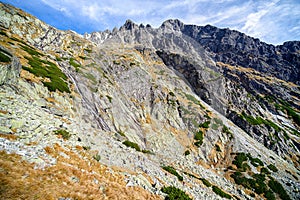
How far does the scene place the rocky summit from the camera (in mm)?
11508

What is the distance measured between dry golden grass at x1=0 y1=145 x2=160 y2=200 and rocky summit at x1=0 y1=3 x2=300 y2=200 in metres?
0.06

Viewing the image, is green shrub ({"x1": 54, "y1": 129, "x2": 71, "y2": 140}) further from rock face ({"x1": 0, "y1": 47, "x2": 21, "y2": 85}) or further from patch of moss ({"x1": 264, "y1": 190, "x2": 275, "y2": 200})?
patch of moss ({"x1": 264, "y1": 190, "x2": 275, "y2": 200})

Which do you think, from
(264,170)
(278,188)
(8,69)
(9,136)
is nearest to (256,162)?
(264,170)

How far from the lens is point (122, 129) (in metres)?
34.6

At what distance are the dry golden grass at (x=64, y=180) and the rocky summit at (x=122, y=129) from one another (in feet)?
0.21

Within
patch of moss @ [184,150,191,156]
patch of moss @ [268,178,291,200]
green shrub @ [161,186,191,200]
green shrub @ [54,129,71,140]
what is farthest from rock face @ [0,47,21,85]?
patch of moss @ [268,178,291,200]

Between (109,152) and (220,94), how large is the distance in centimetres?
6162

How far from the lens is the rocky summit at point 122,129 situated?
1151 centimetres

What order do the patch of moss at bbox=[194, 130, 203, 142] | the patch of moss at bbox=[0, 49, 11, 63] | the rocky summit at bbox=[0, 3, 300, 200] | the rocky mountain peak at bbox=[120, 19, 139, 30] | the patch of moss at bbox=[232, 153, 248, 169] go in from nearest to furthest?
the rocky summit at bbox=[0, 3, 300, 200] < the patch of moss at bbox=[0, 49, 11, 63] < the patch of moss at bbox=[232, 153, 248, 169] < the patch of moss at bbox=[194, 130, 203, 142] < the rocky mountain peak at bbox=[120, 19, 139, 30]

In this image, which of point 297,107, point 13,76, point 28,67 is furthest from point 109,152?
point 297,107

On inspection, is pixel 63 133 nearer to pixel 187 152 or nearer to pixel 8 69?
pixel 8 69

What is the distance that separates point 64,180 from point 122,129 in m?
24.4

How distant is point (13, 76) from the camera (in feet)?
69.8

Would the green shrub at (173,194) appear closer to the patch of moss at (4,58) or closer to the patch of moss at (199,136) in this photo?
the patch of moss at (4,58)
